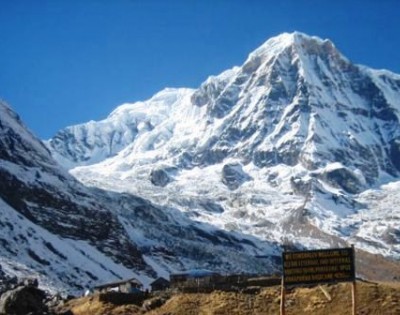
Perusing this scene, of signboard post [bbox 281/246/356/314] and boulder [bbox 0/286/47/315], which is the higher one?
signboard post [bbox 281/246/356/314]

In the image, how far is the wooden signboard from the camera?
5278 centimetres

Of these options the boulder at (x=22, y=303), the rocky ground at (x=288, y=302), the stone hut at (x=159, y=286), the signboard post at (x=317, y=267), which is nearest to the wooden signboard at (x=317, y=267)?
the signboard post at (x=317, y=267)

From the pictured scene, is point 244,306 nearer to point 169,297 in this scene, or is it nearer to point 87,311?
point 169,297

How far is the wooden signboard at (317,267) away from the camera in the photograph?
5278cm

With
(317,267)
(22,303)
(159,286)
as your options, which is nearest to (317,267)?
(317,267)

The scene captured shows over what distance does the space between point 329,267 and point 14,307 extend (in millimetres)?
28064

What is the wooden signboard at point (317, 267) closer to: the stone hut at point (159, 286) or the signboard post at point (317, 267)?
the signboard post at point (317, 267)

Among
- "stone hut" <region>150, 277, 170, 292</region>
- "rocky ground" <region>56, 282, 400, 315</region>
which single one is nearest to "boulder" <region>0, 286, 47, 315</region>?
"rocky ground" <region>56, 282, 400, 315</region>

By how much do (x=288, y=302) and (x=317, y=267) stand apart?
1121 centimetres

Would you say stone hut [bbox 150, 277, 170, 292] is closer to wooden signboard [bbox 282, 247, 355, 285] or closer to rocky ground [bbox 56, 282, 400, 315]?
rocky ground [bbox 56, 282, 400, 315]

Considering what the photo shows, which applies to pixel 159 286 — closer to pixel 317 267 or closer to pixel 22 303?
pixel 22 303

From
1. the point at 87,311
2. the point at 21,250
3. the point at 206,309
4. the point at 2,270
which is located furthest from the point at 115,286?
the point at 21,250

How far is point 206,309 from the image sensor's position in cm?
6356

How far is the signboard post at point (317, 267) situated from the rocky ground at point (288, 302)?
8.78m
